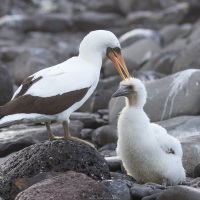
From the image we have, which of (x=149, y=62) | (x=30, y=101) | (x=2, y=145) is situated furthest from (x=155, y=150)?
(x=149, y=62)

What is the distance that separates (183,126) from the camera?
11.3m

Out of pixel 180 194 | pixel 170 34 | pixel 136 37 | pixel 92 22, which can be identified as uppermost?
pixel 180 194

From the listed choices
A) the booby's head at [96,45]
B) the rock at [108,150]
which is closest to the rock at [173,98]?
the rock at [108,150]

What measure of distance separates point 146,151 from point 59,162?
4.01 feet

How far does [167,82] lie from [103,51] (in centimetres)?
402

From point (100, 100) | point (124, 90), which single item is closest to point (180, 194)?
point (124, 90)

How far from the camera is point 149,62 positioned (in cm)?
1973

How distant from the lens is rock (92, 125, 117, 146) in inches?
465

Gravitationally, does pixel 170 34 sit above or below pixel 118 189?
below

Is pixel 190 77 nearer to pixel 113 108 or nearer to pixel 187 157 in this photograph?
pixel 113 108

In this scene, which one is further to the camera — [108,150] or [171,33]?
[171,33]

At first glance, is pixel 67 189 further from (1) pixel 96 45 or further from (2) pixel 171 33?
(2) pixel 171 33

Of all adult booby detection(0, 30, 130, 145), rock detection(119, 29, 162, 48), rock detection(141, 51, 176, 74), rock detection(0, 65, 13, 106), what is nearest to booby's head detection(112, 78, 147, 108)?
adult booby detection(0, 30, 130, 145)

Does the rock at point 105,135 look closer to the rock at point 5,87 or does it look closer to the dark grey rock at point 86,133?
the dark grey rock at point 86,133
